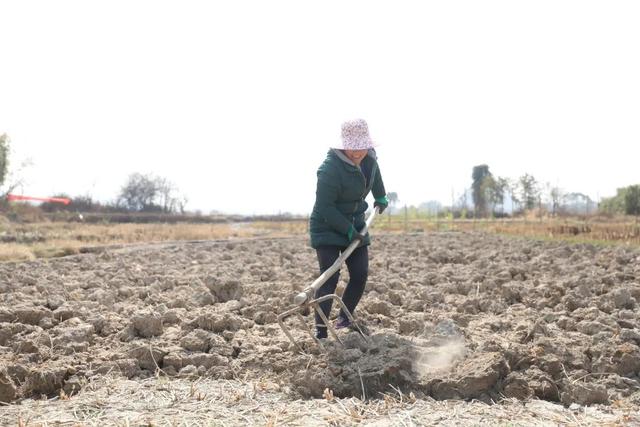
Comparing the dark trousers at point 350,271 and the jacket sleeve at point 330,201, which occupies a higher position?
the jacket sleeve at point 330,201

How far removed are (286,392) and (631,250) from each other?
28.3ft

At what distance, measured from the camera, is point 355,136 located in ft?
12.3

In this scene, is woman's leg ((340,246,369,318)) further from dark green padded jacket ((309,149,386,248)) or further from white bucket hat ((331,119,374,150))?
white bucket hat ((331,119,374,150))

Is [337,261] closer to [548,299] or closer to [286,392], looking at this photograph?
[286,392]

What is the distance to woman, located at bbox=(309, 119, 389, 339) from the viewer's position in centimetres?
377

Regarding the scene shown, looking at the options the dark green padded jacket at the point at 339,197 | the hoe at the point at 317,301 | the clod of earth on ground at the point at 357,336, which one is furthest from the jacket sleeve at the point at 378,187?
the clod of earth on ground at the point at 357,336

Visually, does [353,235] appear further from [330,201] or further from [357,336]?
[357,336]

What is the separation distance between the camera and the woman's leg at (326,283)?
12.5ft

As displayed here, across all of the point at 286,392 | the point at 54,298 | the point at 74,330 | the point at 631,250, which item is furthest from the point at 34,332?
the point at 631,250

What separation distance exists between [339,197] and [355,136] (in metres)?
0.44

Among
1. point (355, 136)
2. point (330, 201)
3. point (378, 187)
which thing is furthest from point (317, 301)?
point (378, 187)

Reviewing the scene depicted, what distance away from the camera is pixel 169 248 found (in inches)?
465

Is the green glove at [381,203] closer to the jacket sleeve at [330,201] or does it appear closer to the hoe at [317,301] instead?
the hoe at [317,301]

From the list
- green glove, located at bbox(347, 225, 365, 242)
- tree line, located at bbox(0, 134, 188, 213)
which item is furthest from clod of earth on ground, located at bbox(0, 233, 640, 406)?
tree line, located at bbox(0, 134, 188, 213)
